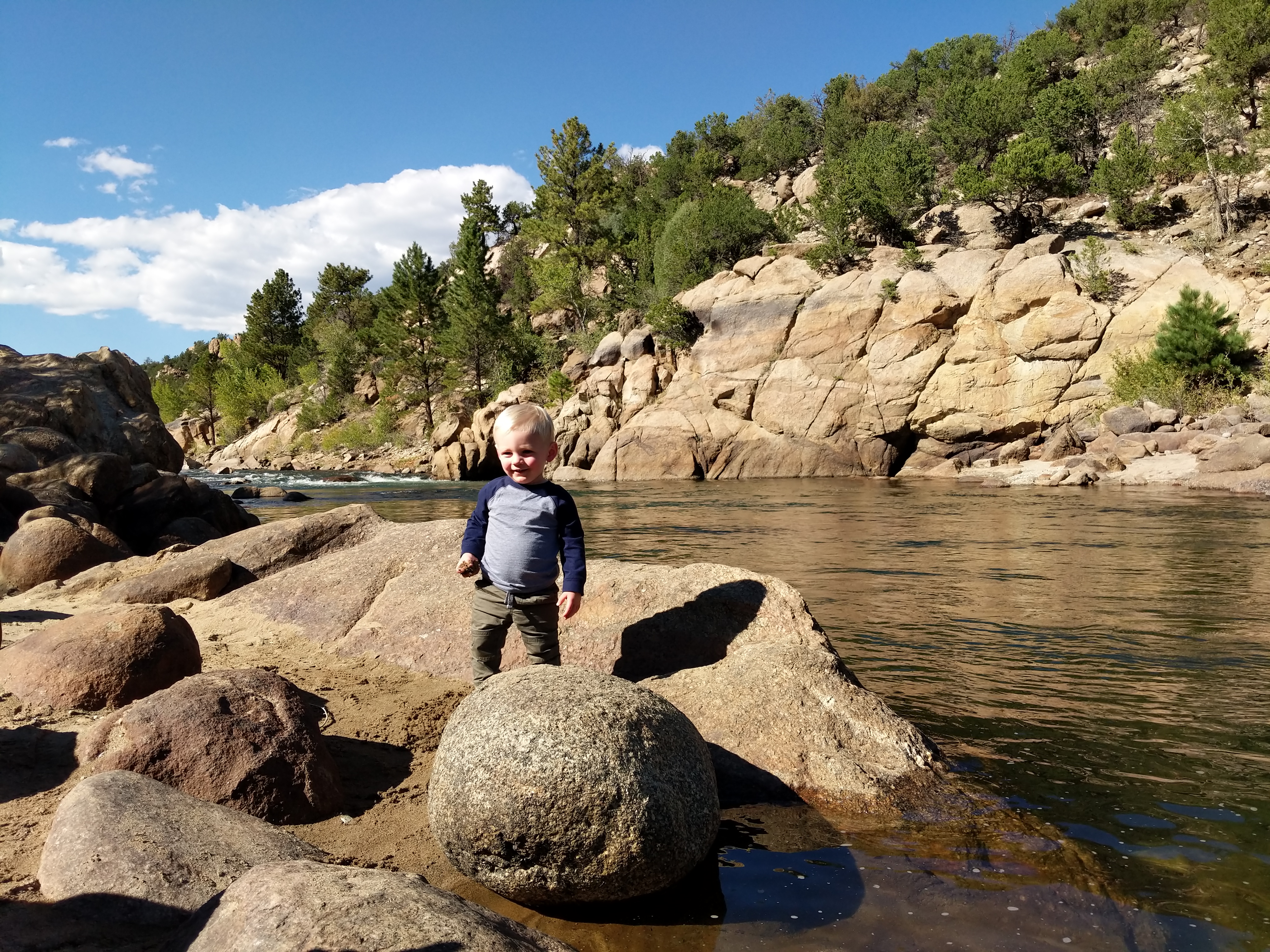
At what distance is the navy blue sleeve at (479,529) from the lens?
15.9 feet

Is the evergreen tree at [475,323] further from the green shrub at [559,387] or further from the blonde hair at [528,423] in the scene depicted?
the blonde hair at [528,423]

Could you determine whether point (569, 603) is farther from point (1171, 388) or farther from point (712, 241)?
point (712, 241)

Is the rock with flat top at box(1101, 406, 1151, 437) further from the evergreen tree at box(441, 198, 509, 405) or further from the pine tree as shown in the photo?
the evergreen tree at box(441, 198, 509, 405)

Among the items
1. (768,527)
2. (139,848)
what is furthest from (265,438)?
(139,848)

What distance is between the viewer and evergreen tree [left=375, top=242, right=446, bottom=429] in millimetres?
57094

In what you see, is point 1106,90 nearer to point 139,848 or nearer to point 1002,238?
point 1002,238

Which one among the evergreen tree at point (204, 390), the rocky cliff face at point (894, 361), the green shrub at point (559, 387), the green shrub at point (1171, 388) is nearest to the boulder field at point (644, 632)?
the rocky cliff face at point (894, 361)

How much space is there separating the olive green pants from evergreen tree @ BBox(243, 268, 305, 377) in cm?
8365

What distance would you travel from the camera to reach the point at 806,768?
4203 mm

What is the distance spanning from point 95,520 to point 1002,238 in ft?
124

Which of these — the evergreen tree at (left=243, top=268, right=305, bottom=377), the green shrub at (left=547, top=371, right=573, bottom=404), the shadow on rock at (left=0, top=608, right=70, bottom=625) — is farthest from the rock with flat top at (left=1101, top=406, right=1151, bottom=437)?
the evergreen tree at (left=243, top=268, right=305, bottom=377)

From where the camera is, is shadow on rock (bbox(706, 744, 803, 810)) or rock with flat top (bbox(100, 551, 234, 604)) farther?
rock with flat top (bbox(100, 551, 234, 604))

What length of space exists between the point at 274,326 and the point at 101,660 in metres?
86.3

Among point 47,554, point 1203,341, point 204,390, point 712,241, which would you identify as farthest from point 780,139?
point 47,554
